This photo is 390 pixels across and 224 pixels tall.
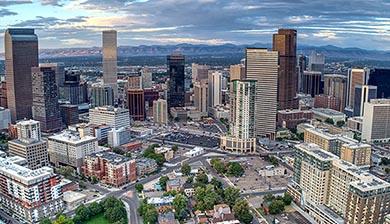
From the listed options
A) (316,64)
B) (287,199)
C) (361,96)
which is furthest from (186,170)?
(316,64)

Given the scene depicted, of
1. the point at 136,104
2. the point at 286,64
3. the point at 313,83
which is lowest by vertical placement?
the point at 136,104

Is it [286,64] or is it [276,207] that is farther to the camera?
[286,64]

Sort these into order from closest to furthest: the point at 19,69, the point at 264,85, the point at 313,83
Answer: the point at 264,85
the point at 19,69
the point at 313,83

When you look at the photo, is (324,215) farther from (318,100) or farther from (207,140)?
(318,100)

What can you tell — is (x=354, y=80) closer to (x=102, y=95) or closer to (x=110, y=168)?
(x=102, y=95)

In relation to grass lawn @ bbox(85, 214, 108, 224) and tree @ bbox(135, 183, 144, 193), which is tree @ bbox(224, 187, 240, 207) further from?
grass lawn @ bbox(85, 214, 108, 224)

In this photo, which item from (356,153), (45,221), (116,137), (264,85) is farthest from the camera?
(264,85)
